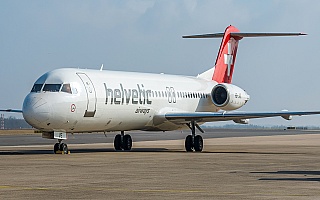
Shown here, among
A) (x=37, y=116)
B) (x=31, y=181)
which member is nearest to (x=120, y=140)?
(x=37, y=116)

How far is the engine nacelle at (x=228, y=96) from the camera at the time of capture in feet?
116

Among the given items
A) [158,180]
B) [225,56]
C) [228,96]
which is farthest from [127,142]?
[158,180]

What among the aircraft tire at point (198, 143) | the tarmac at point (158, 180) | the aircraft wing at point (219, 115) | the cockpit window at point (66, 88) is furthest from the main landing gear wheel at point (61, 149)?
the aircraft tire at point (198, 143)

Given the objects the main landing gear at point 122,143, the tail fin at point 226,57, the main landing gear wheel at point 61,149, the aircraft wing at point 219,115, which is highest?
the tail fin at point 226,57

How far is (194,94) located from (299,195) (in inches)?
946

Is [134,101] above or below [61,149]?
above

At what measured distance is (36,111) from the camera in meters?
27.1

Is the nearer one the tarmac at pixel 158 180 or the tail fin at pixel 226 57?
the tarmac at pixel 158 180

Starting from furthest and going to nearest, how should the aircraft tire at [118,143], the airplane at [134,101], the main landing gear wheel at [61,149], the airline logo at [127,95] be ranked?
the aircraft tire at [118,143], the airline logo at [127,95], the main landing gear wheel at [61,149], the airplane at [134,101]

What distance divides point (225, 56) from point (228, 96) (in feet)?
16.4

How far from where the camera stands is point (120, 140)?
34.4m

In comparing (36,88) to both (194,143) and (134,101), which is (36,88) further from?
(194,143)

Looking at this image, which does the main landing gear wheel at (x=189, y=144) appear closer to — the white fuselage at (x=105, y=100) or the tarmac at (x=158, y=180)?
the white fuselage at (x=105, y=100)

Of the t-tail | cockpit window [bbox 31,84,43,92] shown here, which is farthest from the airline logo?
the t-tail
